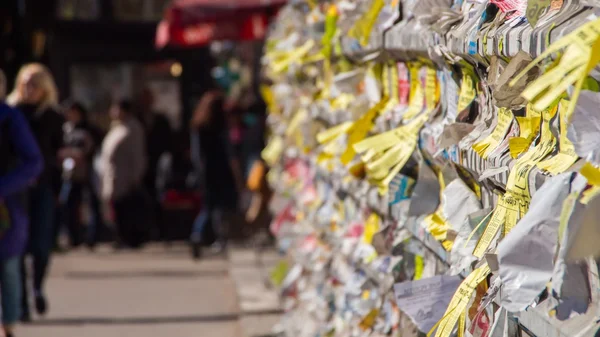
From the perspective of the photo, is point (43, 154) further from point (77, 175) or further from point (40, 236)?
point (77, 175)

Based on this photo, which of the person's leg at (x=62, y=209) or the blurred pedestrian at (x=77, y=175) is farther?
the blurred pedestrian at (x=77, y=175)

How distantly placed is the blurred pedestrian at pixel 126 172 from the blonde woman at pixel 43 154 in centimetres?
442

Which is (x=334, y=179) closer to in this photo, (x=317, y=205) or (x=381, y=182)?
(x=317, y=205)

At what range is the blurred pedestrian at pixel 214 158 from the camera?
12.2 meters

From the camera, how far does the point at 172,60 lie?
18359 millimetres

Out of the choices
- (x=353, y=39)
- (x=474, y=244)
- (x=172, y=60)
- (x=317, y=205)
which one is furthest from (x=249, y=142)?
(x=474, y=244)

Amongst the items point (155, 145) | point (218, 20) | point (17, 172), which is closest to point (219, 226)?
point (218, 20)

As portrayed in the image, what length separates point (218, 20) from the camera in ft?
44.5

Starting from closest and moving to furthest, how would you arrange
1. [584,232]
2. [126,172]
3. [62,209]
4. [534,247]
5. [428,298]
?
[584,232] → [534,247] → [428,298] → [126,172] → [62,209]

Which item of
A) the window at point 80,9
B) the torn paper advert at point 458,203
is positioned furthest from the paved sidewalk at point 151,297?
the window at point 80,9

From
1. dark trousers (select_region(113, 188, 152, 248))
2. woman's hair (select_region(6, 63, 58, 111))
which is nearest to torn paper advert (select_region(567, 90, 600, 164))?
woman's hair (select_region(6, 63, 58, 111))

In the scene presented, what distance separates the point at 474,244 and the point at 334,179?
2.60 metres

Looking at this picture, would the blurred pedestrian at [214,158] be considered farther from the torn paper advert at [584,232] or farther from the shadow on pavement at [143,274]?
the torn paper advert at [584,232]

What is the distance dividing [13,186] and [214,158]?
6.28 m
